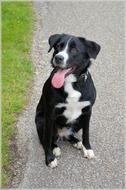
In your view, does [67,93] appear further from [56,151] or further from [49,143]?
[56,151]

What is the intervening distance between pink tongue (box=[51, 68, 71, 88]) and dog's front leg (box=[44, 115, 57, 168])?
1.19 ft

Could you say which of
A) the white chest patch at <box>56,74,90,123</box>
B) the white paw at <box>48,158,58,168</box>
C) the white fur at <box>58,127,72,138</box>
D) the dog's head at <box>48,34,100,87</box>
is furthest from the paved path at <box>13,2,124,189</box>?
the dog's head at <box>48,34,100,87</box>

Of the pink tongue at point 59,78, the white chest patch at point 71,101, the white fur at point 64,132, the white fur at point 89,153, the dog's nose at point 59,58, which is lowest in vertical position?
the white fur at point 89,153

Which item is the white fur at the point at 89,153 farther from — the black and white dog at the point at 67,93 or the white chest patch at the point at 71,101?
the white chest patch at the point at 71,101

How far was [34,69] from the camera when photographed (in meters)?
6.61

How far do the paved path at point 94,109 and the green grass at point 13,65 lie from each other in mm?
117

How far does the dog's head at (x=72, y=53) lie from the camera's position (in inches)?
172

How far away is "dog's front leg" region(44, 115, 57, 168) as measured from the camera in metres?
4.66

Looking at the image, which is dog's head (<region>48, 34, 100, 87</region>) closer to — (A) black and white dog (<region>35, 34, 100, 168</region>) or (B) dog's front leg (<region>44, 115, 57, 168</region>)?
(A) black and white dog (<region>35, 34, 100, 168</region>)

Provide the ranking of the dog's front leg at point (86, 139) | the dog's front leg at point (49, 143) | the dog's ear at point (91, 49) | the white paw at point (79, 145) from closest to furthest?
the dog's ear at point (91, 49) → the dog's front leg at point (49, 143) → the dog's front leg at point (86, 139) → the white paw at point (79, 145)

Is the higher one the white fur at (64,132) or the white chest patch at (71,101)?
the white chest patch at (71,101)

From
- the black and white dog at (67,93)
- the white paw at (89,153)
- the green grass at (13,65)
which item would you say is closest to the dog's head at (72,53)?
the black and white dog at (67,93)

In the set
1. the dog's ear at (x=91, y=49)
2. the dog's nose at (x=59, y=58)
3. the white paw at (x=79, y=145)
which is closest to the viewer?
the dog's nose at (x=59, y=58)

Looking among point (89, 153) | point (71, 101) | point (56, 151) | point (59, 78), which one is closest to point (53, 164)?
point (56, 151)
